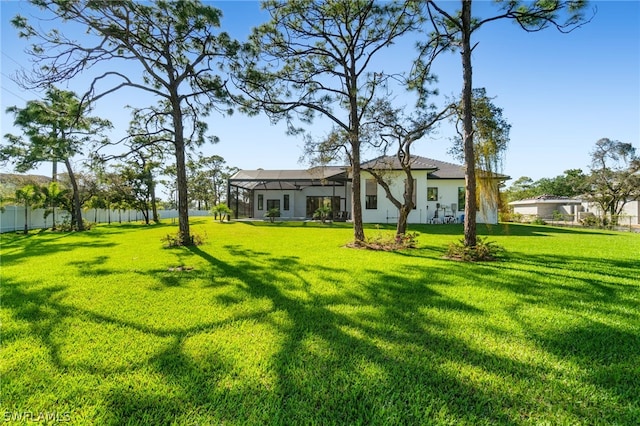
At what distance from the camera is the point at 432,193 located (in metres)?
21.9

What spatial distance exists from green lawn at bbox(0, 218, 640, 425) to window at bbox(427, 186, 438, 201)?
1660cm

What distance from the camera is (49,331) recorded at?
3.20 meters

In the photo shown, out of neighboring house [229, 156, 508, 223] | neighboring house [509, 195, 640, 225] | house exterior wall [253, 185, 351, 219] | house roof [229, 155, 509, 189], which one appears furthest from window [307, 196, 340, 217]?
neighboring house [509, 195, 640, 225]

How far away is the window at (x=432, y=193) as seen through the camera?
21.8 metres

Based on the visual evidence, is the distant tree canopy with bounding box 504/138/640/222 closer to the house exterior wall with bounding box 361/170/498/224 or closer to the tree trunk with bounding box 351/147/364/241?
the house exterior wall with bounding box 361/170/498/224

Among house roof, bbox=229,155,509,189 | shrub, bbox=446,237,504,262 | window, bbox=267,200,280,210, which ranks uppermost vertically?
house roof, bbox=229,155,509,189

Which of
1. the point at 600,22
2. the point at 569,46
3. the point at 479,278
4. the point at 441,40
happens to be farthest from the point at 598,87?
the point at 479,278

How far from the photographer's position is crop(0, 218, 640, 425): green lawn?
1.99 metres

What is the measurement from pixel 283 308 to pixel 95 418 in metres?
2.25

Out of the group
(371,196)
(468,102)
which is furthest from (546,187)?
(468,102)

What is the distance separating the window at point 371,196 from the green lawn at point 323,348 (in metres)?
15.8

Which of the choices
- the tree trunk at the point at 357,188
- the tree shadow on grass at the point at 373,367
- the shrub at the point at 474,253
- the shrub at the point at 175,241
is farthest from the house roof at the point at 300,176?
the tree shadow on grass at the point at 373,367

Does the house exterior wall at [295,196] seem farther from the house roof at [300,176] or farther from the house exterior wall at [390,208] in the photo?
the house exterior wall at [390,208]

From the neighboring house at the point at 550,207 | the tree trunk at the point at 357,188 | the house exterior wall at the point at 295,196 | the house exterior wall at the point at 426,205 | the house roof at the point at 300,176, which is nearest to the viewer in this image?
the tree trunk at the point at 357,188
